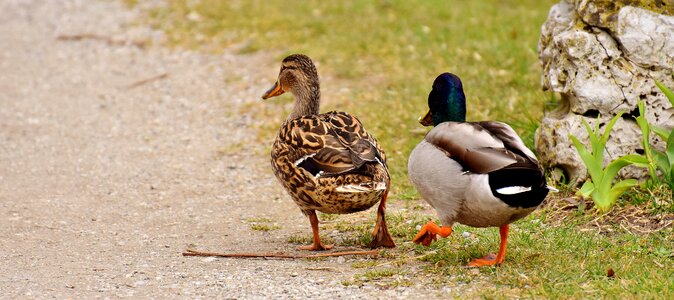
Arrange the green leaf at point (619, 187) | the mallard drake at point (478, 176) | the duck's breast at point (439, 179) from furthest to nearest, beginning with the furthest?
the green leaf at point (619, 187)
the duck's breast at point (439, 179)
the mallard drake at point (478, 176)

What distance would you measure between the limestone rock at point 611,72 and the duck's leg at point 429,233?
1.41 metres

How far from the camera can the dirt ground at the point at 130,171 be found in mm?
5508

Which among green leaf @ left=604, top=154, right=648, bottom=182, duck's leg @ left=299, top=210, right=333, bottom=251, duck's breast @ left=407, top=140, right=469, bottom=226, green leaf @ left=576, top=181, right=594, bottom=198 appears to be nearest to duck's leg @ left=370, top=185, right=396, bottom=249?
duck's leg @ left=299, top=210, right=333, bottom=251

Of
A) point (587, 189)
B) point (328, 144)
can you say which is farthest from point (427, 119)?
point (587, 189)

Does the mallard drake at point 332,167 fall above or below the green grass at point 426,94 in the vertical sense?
above

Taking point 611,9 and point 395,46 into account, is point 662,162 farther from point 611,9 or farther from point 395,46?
point 395,46

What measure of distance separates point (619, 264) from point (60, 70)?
775 cm

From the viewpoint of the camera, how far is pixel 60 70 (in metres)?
11.3

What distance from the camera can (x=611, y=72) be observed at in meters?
6.54

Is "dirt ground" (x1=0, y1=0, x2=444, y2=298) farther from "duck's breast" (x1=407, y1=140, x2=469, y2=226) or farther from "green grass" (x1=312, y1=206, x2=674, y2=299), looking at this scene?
"duck's breast" (x1=407, y1=140, x2=469, y2=226)

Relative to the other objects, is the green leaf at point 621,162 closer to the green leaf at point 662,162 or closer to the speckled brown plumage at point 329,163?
the green leaf at point 662,162

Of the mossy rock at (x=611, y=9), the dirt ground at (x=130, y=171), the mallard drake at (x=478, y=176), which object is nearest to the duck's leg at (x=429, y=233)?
the mallard drake at (x=478, y=176)

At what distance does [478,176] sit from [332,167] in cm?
94

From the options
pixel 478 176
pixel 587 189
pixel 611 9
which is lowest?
pixel 587 189
